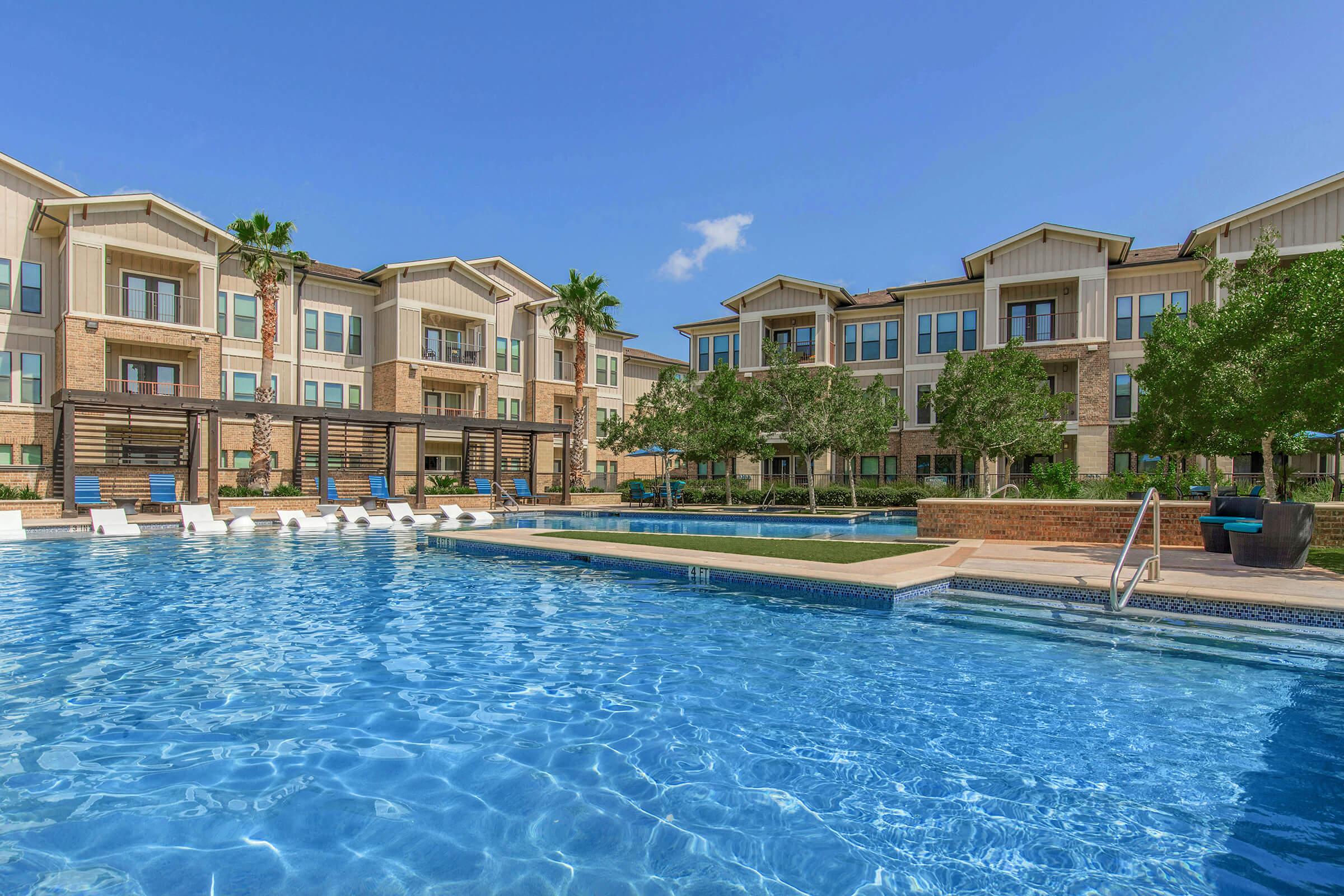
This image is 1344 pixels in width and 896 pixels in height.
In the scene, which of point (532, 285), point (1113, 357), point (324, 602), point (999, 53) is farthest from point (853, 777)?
point (532, 285)

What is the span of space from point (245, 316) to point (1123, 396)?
36.6 meters

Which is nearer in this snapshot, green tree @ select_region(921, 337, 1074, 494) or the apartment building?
green tree @ select_region(921, 337, 1074, 494)

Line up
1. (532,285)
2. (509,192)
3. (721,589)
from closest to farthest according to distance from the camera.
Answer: (721,589), (509,192), (532,285)

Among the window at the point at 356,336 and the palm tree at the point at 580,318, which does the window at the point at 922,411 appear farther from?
the window at the point at 356,336

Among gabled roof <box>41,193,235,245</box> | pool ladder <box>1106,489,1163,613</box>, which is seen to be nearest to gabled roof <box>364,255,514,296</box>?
gabled roof <box>41,193,235,245</box>

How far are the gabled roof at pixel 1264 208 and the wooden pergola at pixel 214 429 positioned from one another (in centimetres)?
2625

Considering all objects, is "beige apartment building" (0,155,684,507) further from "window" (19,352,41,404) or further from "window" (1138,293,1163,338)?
"window" (1138,293,1163,338)

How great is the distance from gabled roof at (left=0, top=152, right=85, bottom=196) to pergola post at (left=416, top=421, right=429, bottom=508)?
14.7 meters

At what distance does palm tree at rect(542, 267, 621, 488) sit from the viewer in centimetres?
3438

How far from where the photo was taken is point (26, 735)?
4805mm

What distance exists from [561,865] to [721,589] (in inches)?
268

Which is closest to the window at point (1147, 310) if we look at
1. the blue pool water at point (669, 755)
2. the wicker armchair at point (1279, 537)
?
the wicker armchair at point (1279, 537)

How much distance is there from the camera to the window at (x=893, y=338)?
34.3 metres

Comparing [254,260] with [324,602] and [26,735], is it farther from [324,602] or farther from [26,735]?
[26,735]
